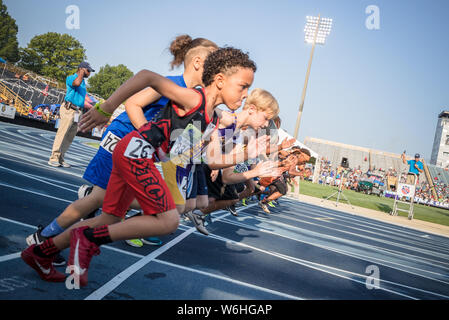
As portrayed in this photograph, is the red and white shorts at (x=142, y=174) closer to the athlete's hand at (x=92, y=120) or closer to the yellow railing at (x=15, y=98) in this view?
the athlete's hand at (x=92, y=120)

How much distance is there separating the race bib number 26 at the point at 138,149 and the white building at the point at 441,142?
83.7 m

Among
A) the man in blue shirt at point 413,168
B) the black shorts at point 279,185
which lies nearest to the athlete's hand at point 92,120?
the black shorts at point 279,185

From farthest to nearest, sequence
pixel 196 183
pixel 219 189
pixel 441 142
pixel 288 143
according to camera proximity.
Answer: pixel 441 142
pixel 219 189
pixel 288 143
pixel 196 183

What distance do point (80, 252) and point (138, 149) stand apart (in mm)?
700

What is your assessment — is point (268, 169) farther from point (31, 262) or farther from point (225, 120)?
point (31, 262)

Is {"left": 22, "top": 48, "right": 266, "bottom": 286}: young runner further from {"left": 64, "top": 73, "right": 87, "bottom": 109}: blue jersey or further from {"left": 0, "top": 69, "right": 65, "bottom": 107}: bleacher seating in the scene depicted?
{"left": 0, "top": 69, "right": 65, "bottom": 107}: bleacher seating

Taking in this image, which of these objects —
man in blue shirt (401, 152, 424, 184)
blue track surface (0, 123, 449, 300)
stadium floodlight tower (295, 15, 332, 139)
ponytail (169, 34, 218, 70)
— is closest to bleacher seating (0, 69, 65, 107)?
stadium floodlight tower (295, 15, 332, 139)

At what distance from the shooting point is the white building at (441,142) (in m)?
73.7

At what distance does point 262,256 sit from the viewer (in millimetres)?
3881

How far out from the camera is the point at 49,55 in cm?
5538

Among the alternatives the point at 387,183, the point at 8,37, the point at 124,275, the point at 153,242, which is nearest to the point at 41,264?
the point at 124,275

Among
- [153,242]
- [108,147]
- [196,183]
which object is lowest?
[153,242]
